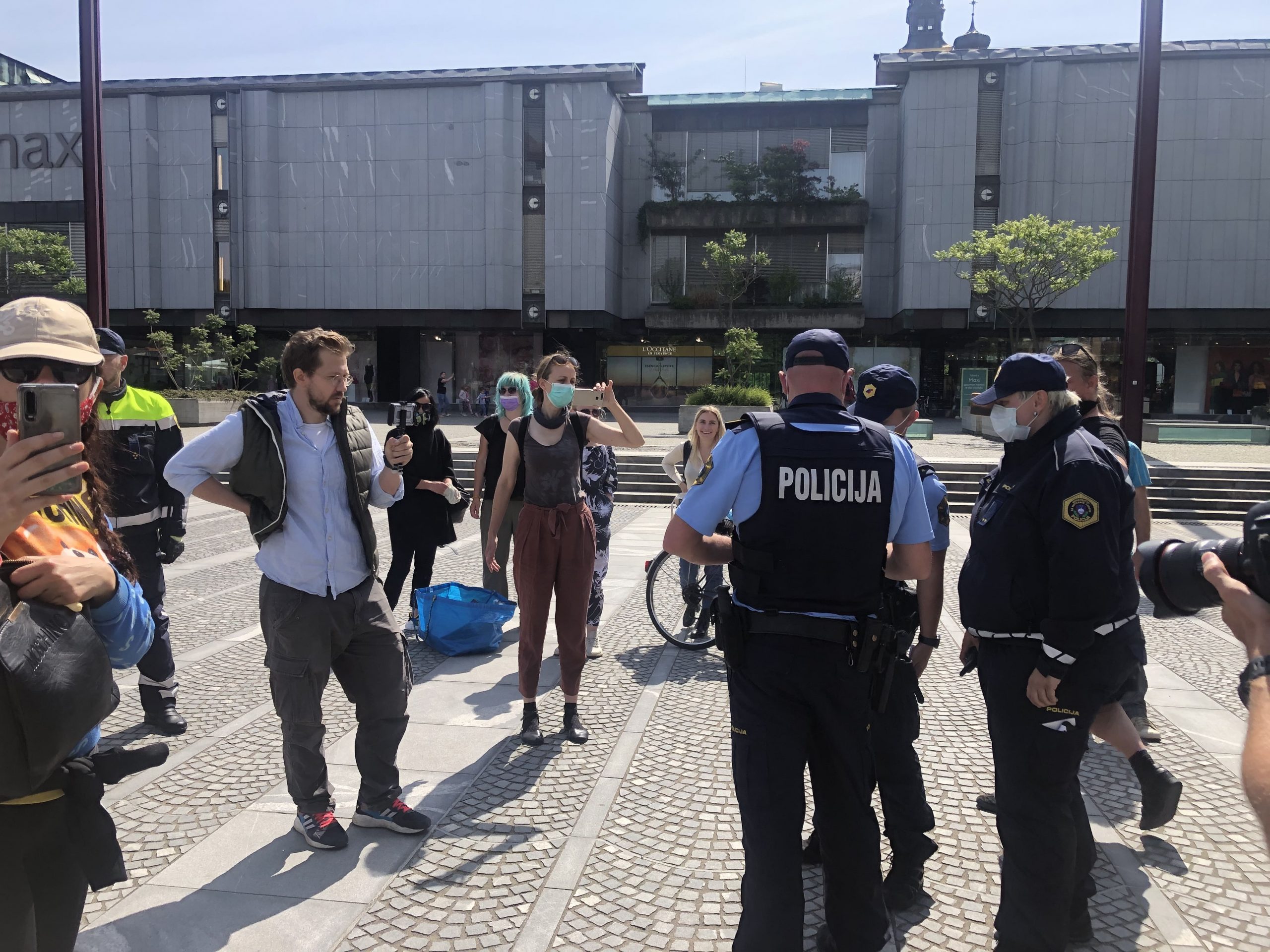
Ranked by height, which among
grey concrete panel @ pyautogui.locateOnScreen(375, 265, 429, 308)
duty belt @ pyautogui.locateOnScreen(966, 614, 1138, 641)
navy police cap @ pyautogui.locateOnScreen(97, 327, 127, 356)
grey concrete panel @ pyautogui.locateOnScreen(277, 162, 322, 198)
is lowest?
duty belt @ pyautogui.locateOnScreen(966, 614, 1138, 641)

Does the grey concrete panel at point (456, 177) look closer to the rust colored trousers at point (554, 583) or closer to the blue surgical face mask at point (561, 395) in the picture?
the blue surgical face mask at point (561, 395)

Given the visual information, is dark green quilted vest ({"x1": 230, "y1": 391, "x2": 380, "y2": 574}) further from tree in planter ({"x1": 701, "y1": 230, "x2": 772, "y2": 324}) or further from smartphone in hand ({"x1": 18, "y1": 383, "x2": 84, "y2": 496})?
tree in planter ({"x1": 701, "y1": 230, "x2": 772, "y2": 324})

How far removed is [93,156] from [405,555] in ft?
32.4

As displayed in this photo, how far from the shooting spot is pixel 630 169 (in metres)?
39.9

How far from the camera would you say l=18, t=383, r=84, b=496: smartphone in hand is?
61.9 inches

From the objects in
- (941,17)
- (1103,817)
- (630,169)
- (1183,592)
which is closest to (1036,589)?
(1183,592)

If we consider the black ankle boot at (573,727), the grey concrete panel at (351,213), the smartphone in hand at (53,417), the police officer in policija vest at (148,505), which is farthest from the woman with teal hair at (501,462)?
the grey concrete panel at (351,213)

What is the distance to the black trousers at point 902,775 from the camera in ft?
10.6

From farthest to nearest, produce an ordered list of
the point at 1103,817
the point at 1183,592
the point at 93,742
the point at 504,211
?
the point at 504,211, the point at 1103,817, the point at 93,742, the point at 1183,592

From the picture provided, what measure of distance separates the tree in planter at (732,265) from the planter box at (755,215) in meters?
0.71

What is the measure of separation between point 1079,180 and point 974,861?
37448 millimetres

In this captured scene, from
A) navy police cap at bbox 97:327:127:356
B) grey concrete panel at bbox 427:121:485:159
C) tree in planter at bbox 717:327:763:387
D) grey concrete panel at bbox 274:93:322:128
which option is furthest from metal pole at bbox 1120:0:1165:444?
grey concrete panel at bbox 274:93:322:128

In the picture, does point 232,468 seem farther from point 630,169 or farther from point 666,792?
point 630,169

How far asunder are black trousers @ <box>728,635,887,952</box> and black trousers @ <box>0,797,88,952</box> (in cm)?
166
